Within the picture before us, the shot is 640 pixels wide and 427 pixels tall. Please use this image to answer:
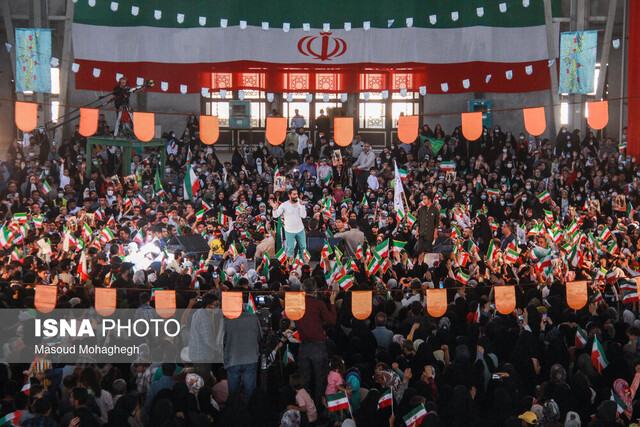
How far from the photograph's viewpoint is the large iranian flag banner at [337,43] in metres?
26.2

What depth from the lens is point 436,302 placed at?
41.0 feet

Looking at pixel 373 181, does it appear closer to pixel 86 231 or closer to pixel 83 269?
pixel 86 231

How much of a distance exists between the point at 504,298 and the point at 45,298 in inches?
253

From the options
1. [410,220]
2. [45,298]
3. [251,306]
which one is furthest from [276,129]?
[45,298]

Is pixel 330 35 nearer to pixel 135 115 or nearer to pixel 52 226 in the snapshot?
pixel 135 115

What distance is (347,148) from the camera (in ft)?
85.4

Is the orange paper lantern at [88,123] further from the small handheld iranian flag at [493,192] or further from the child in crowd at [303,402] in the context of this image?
the child in crowd at [303,402]

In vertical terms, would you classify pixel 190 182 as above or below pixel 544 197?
above

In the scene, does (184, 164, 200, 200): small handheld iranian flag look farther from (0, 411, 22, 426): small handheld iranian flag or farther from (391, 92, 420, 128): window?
(0, 411, 22, 426): small handheld iranian flag

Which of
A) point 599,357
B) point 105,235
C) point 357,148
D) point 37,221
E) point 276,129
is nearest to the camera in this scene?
point 599,357

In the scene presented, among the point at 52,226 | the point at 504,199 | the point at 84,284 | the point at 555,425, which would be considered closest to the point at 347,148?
the point at 504,199

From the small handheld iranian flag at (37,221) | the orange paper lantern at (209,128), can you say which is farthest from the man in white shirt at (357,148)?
the small handheld iranian flag at (37,221)

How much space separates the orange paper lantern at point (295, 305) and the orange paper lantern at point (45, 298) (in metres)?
3.32

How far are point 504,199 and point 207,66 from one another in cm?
982
